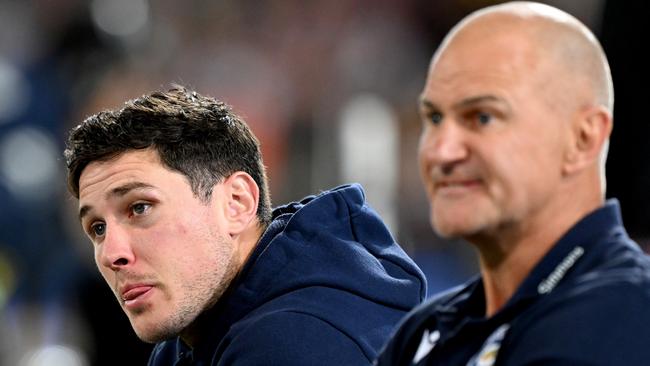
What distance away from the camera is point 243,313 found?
288 cm

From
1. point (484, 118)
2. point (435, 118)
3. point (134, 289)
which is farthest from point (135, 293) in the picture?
point (484, 118)

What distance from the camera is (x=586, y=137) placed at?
1.87m

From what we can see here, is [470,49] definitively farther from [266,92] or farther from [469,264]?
[266,92]

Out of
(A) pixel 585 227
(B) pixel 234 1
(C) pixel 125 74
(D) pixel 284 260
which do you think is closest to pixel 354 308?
(D) pixel 284 260

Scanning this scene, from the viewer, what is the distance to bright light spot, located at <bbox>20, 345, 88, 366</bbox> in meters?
5.61

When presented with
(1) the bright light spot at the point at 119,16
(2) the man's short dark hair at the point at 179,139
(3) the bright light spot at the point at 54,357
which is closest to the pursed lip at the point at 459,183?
(2) the man's short dark hair at the point at 179,139

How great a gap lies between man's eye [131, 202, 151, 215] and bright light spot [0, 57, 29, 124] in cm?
328

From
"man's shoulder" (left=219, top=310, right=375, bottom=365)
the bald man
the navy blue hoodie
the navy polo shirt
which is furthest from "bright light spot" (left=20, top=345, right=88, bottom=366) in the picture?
the bald man

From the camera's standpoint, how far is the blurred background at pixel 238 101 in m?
5.45

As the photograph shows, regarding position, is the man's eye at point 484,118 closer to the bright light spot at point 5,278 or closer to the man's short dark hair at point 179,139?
the man's short dark hair at point 179,139

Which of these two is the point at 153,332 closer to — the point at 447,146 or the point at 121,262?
the point at 121,262

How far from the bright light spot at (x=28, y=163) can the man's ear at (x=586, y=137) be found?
4.29 meters

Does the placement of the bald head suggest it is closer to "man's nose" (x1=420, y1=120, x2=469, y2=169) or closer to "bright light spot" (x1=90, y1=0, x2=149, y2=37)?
"man's nose" (x1=420, y1=120, x2=469, y2=169)

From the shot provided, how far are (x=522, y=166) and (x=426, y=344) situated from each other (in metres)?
0.37
